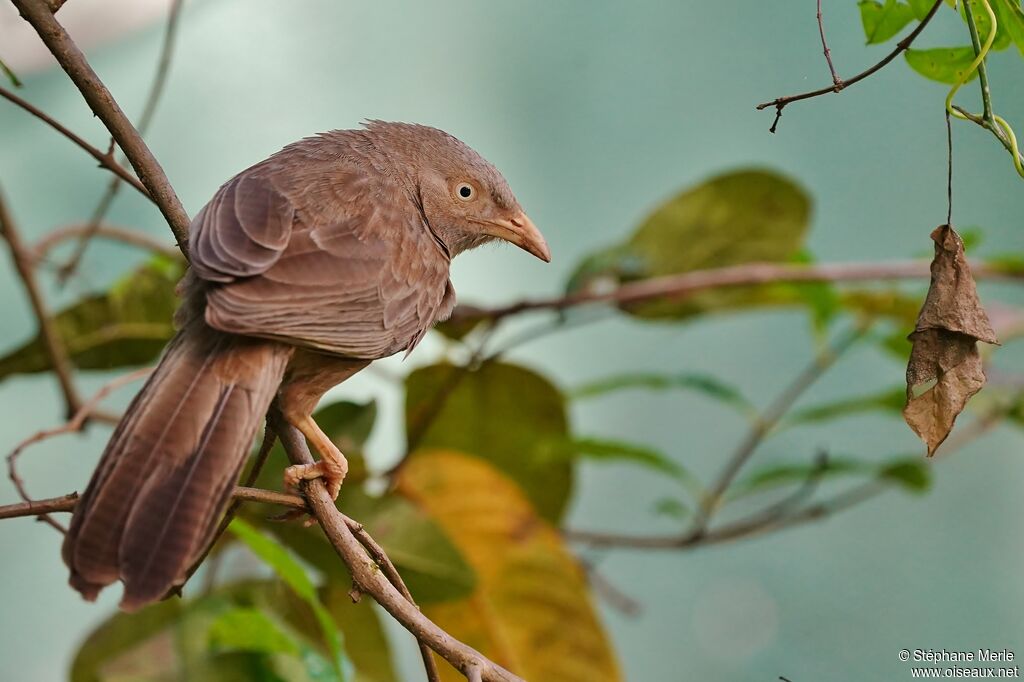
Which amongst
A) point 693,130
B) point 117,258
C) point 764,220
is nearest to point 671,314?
point 764,220

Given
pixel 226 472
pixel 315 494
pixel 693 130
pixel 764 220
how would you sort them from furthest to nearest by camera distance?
pixel 693 130 → pixel 764 220 → pixel 315 494 → pixel 226 472

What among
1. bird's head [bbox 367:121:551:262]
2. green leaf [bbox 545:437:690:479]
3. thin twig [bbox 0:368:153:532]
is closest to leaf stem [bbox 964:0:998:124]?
bird's head [bbox 367:121:551:262]

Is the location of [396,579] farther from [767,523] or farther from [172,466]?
[767,523]

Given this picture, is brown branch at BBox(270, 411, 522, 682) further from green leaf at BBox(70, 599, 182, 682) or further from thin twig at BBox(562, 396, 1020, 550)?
thin twig at BBox(562, 396, 1020, 550)

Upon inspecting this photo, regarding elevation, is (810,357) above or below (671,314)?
above

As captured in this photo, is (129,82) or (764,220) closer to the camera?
(764,220)

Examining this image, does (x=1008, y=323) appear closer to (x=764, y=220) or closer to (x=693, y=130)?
(x=764, y=220)

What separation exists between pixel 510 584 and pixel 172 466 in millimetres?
2053

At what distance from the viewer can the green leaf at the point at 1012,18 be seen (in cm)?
182

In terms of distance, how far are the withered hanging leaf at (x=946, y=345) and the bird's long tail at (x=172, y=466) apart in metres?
1.19

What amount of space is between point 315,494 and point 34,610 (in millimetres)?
4389

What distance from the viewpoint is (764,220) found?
4527 mm

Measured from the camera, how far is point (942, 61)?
79.4 inches

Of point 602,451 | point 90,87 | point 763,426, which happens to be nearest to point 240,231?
point 90,87
